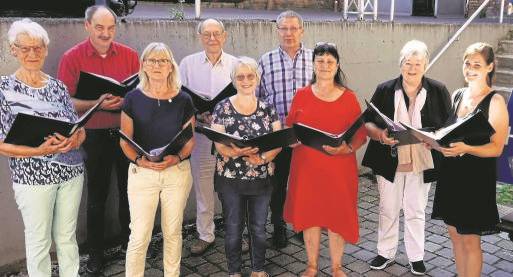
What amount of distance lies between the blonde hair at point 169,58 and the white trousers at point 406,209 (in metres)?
1.94

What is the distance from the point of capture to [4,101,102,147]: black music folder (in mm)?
3090

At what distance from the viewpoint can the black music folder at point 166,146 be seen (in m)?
3.45

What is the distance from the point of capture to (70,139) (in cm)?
341

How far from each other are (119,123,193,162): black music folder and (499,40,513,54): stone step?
23.6 ft

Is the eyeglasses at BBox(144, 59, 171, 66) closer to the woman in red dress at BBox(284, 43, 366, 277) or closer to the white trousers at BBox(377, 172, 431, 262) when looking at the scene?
the woman in red dress at BBox(284, 43, 366, 277)

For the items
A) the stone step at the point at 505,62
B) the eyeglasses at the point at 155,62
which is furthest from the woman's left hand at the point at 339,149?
the stone step at the point at 505,62

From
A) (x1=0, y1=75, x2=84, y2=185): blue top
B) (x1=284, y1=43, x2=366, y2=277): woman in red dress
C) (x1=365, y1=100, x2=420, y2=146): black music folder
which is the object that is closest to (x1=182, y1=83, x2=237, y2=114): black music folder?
(x1=284, y1=43, x2=366, y2=277): woman in red dress

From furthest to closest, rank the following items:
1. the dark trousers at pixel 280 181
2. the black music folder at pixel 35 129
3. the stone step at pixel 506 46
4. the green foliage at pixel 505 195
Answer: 1. the stone step at pixel 506 46
2. the green foliage at pixel 505 195
3. the dark trousers at pixel 280 181
4. the black music folder at pixel 35 129

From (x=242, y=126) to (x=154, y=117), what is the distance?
0.67 m

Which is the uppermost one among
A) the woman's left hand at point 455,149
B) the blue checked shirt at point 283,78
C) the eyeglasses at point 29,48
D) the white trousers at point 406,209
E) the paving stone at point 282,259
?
the eyeglasses at point 29,48

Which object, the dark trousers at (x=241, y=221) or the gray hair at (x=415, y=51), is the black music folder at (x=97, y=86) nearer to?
the dark trousers at (x=241, y=221)

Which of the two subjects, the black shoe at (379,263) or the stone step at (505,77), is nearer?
the black shoe at (379,263)

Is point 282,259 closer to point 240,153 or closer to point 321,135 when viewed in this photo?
point 240,153

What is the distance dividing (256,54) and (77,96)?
2.32m
